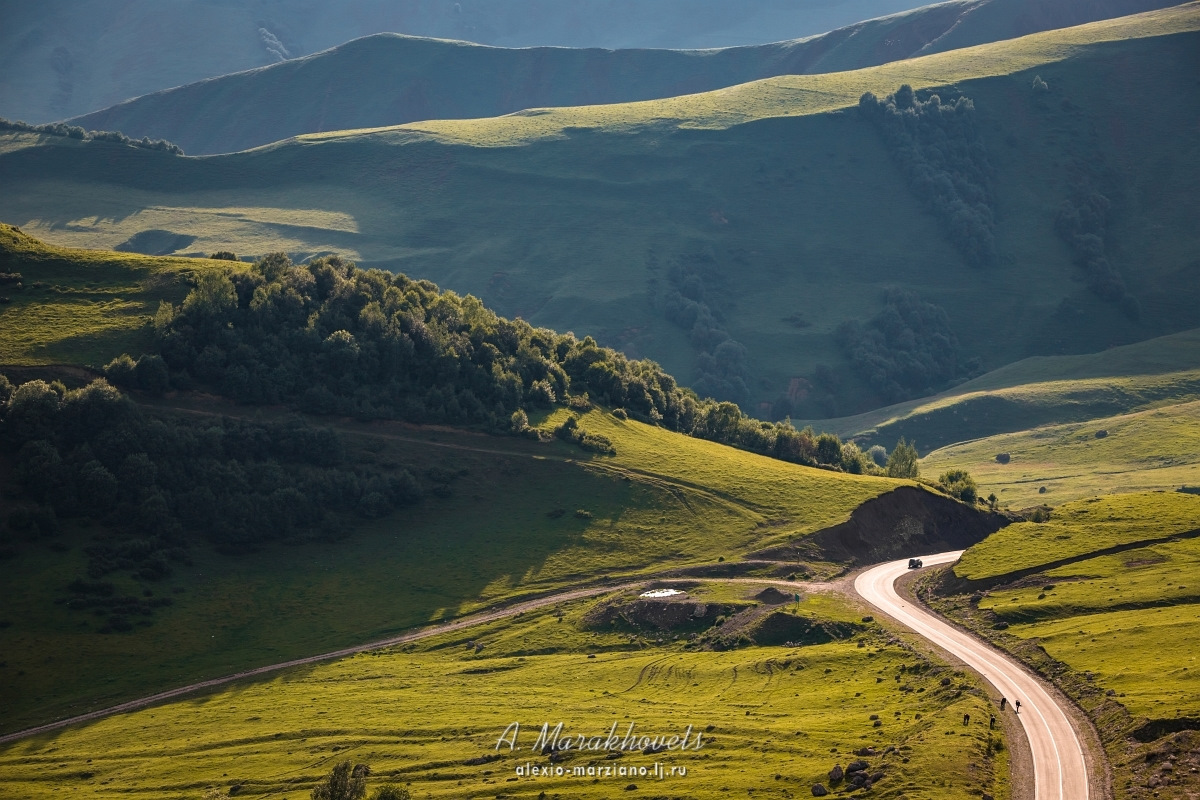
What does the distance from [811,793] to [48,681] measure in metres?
69.5

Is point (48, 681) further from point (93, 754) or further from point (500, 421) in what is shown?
point (500, 421)

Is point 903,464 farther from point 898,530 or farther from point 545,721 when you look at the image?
point 545,721

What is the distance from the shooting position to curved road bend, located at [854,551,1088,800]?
64.8 meters

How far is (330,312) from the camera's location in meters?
157

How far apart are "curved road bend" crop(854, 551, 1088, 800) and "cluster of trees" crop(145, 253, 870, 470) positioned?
5886 cm

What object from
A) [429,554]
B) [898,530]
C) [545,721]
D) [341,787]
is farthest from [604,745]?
[898,530]

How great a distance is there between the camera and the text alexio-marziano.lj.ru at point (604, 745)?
71.1 metres

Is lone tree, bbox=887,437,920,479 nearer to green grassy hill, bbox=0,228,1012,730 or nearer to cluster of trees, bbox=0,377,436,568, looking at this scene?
green grassy hill, bbox=0,228,1012,730

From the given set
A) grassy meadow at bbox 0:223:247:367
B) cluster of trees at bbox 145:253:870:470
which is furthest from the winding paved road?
grassy meadow at bbox 0:223:247:367

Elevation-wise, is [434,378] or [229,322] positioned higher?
[229,322]

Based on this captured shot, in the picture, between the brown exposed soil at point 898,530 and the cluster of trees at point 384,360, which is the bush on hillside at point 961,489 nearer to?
the brown exposed soil at point 898,530

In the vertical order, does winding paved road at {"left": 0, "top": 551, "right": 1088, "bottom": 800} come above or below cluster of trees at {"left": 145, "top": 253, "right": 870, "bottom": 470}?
below

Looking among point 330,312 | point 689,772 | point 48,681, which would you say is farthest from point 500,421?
point 689,772

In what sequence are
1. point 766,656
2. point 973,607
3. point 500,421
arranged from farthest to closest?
1. point 500,421
2. point 973,607
3. point 766,656
